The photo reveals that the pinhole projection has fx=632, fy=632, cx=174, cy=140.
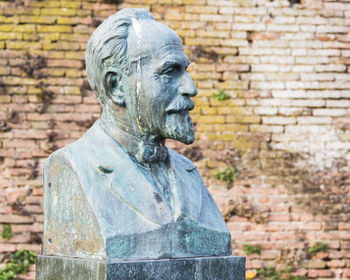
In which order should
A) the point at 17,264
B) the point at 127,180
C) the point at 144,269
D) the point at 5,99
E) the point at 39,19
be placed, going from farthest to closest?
the point at 39,19
the point at 5,99
the point at 17,264
the point at 127,180
the point at 144,269

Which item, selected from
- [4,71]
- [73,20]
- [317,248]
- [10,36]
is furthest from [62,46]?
[317,248]

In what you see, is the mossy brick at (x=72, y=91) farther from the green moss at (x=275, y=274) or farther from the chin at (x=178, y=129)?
the chin at (x=178, y=129)

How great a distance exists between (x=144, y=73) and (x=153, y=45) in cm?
13

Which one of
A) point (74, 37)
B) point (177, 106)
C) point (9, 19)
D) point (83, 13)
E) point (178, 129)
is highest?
point (83, 13)

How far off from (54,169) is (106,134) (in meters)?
0.29

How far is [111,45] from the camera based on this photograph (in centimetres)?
279

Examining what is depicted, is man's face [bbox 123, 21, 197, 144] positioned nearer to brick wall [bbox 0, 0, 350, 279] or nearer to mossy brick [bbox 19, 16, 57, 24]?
brick wall [bbox 0, 0, 350, 279]

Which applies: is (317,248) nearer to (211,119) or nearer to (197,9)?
(211,119)

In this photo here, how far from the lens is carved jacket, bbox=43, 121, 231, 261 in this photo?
266 centimetres

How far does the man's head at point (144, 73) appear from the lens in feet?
9.15

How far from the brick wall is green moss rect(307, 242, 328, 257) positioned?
4cm

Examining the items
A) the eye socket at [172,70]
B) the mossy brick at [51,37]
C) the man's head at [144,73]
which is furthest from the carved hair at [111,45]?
the mossy brick at [51,37]

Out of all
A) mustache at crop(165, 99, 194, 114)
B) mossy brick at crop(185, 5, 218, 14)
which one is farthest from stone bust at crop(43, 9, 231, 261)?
mossy brick at crop(185, 5, 218, 14)

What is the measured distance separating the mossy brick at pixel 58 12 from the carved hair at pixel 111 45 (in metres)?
3.76
